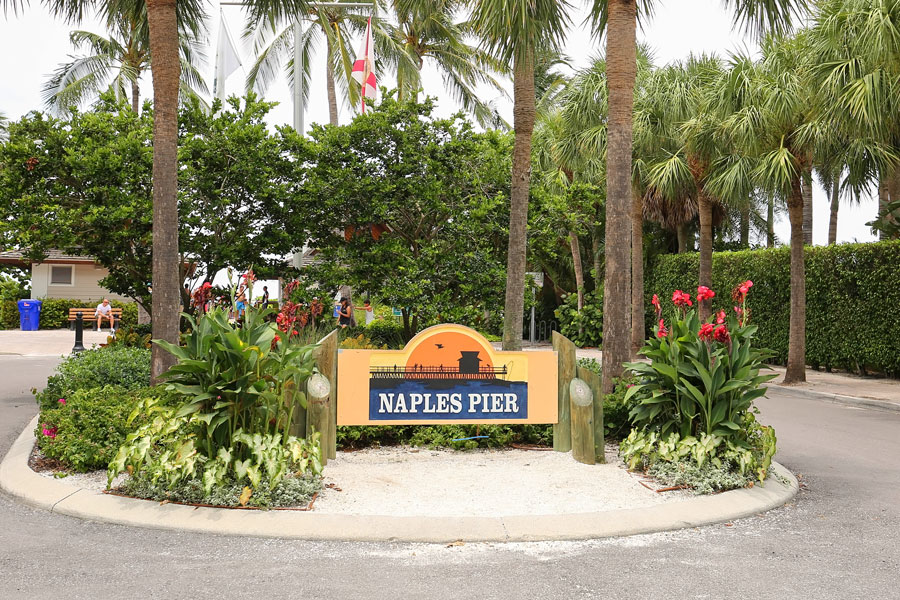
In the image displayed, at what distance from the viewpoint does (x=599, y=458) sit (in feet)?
24.4

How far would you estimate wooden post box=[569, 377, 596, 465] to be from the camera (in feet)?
24.3

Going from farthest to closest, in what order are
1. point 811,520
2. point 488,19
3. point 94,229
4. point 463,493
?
point 94,229 < point 488,19 < point 463,493 < point 811,520

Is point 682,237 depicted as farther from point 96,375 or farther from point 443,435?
point 96,375

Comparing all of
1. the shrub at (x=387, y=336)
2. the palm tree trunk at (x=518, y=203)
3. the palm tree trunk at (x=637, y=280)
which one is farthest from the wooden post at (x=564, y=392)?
the palm tree trunk at (x=637, y=280)

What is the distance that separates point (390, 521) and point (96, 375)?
5.59 metres

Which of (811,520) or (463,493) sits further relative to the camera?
(463,493)

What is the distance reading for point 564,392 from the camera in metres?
7.75

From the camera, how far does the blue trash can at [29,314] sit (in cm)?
3146

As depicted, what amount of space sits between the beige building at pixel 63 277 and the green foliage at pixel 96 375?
26.9 metres

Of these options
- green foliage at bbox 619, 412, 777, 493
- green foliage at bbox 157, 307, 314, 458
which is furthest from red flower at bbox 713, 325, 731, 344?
green foliage at bbox 157, 307, 314, 458

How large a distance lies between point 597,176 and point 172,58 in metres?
16.9

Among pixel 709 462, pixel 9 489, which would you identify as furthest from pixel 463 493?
pixel 9 489

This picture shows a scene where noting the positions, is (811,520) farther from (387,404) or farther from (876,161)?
(876,161)

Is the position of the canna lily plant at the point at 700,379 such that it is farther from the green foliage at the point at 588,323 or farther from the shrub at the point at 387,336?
the green foliage at the point at 588,323
